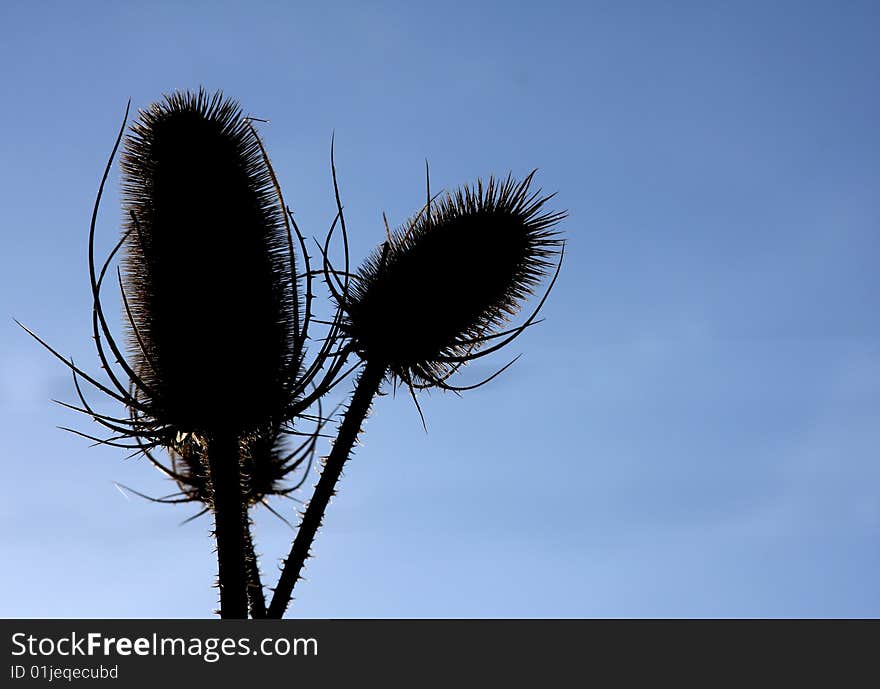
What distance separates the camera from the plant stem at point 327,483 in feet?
25.4

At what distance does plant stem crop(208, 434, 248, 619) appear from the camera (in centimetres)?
754

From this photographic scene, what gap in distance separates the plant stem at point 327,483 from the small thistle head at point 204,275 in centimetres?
70

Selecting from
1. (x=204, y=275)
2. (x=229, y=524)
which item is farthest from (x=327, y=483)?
(x=204, y=275)

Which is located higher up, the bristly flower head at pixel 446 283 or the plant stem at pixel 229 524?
the bristly flower head at pixel 446 283

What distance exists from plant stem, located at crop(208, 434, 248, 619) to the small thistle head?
0.71ft

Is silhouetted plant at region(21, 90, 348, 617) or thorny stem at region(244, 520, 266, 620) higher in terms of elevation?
silhouetted plant at region(21, 90, 348, 617)

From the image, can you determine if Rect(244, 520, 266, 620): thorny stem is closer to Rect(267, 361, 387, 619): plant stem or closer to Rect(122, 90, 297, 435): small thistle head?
Rect(267, 361, 387, 619): plant stem

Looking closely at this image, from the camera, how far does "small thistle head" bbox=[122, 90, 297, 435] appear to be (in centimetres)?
761

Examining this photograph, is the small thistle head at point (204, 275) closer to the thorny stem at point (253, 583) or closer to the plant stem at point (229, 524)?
the plant stem at point (229, 524)
